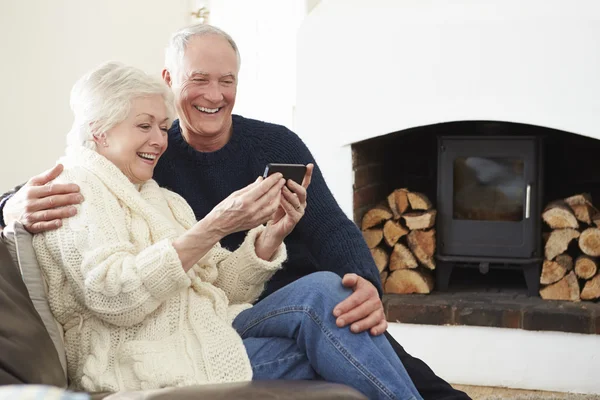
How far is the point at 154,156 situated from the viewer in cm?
200

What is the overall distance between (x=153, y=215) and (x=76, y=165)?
0.63 ft

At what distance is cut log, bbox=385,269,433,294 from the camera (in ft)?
11.0

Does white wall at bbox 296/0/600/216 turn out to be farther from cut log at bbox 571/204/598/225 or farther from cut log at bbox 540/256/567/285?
cut log at bbox 540/256/567/285

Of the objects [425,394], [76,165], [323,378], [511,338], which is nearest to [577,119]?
[511,338]

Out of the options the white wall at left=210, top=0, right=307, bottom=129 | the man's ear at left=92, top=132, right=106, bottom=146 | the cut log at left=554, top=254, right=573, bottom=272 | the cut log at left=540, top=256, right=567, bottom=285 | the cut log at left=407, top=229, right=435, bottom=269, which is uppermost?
the white wall at left=210, top=0, right=307, bottom=129

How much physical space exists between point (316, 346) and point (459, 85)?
5.01ft

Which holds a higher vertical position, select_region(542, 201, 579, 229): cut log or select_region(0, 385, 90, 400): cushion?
select_region(542, 201, 579, 229): cut log

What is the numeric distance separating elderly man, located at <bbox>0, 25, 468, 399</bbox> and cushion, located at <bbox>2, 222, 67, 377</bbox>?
1.75 ft

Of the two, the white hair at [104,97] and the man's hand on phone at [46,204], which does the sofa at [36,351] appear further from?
the white hair at [104,97]

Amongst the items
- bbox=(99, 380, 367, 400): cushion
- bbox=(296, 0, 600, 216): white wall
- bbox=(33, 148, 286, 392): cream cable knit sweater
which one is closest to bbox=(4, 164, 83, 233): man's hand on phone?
bbox=(33, 148, 286, 392): cream cable knit sweater

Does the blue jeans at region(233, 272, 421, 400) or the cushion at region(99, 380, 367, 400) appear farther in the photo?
the blue jeans at region(233, 272, 421, 400)

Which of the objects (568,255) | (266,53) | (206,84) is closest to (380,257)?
(568,255)

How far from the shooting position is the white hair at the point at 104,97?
1.90 meters

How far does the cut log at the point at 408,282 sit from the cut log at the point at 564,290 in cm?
43
